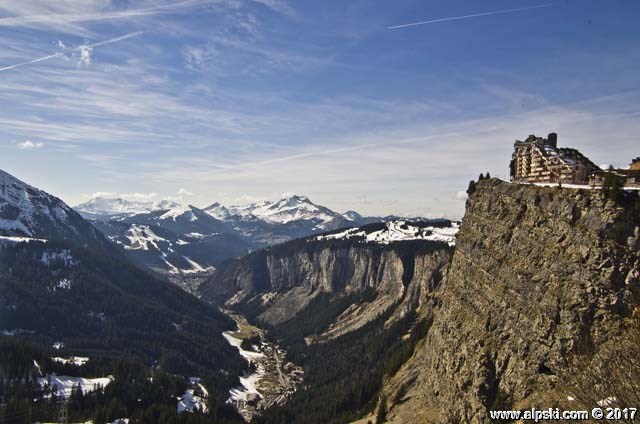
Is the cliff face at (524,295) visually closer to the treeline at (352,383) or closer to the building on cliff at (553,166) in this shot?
the building on cliff at (553,166)

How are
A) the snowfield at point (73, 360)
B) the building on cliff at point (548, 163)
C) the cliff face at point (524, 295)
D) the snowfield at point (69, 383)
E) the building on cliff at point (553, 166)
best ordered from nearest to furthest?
the cliff face at point (524, 295) < the building on cliff at point (553, 166) < the building on cliff at point (548, 163) < the snowfield at point (69, 383) < the snowfield at point (73, 360)

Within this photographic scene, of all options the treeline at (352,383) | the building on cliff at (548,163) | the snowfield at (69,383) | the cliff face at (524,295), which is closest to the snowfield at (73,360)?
the snowfield at (69,383)

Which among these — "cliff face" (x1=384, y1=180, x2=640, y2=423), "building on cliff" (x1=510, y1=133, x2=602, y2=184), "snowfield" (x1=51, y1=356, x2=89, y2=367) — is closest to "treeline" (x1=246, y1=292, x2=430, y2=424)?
"cliff face" (x1=384, y1=180, x2=640, y2=423)

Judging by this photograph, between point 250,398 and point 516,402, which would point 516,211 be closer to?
point 516,402

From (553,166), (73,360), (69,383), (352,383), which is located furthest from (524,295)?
(73,360)

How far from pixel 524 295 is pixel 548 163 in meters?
21.6

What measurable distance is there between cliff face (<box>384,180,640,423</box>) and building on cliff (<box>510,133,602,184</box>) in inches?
204

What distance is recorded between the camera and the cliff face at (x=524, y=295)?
43500mm

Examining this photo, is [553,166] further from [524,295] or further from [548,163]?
[524,295]

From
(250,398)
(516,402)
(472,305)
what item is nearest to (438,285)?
(250,398)

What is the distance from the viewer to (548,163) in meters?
67.0

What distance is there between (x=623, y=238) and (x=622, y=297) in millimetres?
5262

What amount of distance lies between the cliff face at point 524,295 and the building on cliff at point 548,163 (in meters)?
5.17

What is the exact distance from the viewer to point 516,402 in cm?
5159
